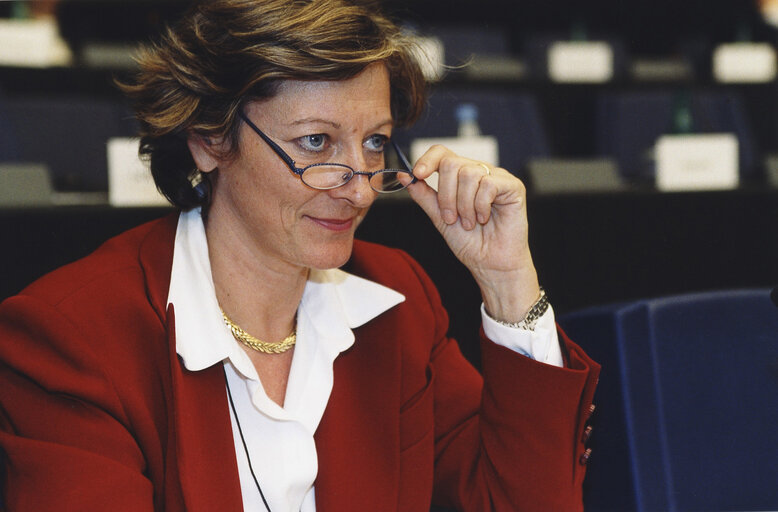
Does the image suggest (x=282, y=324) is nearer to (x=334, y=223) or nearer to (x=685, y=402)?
(x=334, y=223)

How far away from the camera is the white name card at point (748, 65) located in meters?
3.58

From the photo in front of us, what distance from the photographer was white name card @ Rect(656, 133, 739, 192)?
241 centimetres

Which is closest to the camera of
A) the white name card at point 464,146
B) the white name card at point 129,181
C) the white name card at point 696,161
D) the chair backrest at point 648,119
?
the white name card at point 129,181

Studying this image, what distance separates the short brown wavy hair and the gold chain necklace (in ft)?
0.61

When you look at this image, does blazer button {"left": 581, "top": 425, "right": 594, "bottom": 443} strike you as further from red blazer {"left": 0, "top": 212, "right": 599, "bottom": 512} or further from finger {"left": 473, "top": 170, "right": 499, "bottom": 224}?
finger {"left": 473, "top": 170, "right": 499, "bottom": 224}

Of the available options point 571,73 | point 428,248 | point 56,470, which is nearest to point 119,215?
point 428,248

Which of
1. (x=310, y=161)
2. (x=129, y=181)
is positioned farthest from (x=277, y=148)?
(x=129, y=181)

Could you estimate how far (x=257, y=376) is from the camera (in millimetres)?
1125

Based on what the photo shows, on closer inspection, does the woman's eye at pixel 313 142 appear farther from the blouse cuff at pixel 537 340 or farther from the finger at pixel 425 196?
the blouse cuff at pixel 537 340

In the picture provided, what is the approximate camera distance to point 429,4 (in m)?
4.39

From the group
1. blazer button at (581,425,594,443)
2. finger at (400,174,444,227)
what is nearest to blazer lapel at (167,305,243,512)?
finger at (400,174,444,227)

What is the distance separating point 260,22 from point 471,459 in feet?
2.21

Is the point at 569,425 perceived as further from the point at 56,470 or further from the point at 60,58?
the point at 60,58

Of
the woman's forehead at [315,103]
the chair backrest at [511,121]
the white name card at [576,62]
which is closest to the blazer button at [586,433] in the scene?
the woman's forehead at [315,103]
